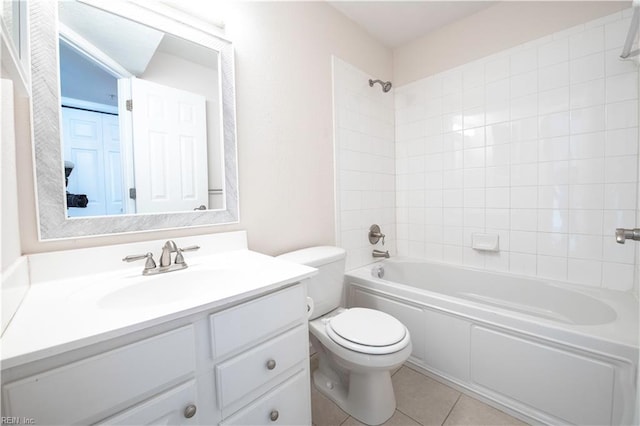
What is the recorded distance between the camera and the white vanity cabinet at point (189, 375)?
0.51 metres

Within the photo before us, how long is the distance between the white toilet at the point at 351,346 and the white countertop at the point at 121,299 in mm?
422

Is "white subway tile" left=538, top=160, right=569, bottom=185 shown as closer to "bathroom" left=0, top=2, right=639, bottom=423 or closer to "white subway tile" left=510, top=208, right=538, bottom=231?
"bathroom" left=0, top=2, right=639, bottom=423

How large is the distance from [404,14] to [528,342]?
2.28 m

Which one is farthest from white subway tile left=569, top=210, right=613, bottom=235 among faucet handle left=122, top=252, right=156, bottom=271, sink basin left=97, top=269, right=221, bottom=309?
faucet handle left=122, top=252, right=156, bottom=271

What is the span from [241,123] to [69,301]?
3.40 feet

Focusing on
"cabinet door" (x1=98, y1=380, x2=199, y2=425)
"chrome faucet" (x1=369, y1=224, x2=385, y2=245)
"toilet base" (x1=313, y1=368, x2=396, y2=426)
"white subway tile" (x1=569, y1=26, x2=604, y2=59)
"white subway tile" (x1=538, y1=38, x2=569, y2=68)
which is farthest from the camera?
"chrome faucet" (x1=369, y1=224, x2=385, y2=245)

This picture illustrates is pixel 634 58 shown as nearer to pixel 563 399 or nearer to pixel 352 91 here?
pixel 352 91

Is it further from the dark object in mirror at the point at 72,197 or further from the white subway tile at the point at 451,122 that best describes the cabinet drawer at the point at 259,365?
the white subway tile at the point at 451,122

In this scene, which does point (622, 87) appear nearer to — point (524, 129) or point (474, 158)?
point (524, 129)

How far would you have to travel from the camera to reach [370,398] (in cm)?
127

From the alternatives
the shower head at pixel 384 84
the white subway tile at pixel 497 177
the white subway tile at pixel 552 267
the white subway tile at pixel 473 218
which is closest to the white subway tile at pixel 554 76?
the white subway tile at pixel 497 177

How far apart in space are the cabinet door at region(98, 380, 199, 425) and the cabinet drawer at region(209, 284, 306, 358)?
11 centimetres

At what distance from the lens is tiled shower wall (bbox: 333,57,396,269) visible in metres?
1.95

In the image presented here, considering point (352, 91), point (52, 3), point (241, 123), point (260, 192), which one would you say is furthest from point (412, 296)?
point (52, 3)
